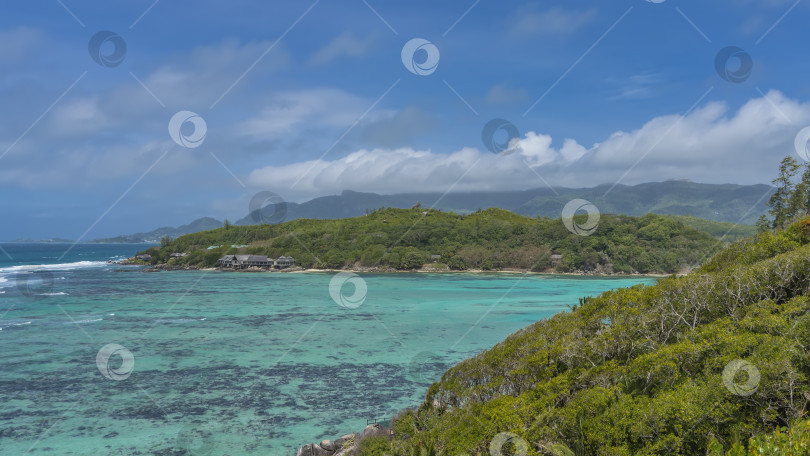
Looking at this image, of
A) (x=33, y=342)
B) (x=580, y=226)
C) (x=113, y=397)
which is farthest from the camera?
(x=580, y=226)

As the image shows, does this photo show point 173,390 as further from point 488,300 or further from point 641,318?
point 488,300

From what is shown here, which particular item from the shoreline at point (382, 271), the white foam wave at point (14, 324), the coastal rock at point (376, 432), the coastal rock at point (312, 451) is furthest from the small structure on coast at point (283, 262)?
the coastal rock at point (376, 432)

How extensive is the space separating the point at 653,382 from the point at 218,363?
67.2 ft

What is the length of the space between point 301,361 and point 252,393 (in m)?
5.56

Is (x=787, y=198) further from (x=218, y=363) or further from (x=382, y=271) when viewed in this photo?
(x=382, y=271)

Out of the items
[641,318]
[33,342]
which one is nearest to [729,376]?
[641,318]

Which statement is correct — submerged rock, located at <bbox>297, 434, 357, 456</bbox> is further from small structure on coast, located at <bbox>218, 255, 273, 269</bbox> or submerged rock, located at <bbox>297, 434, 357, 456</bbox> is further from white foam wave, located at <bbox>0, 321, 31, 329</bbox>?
small structure on coast, located at <bbox>218, 255, 273, 269</bbox>

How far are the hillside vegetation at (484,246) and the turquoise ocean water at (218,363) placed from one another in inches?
1723

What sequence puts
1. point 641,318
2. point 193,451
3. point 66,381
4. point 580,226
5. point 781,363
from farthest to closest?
point 580,226
point 66,381
point 193,451
point 641,318
point 781,363

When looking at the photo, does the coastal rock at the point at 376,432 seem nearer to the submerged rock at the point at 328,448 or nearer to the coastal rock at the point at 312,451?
the submerged rock at the point at 328,448

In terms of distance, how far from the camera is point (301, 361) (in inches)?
976

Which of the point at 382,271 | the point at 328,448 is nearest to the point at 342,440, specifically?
the point at 328,448

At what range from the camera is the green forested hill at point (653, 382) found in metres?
8.50

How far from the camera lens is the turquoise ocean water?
15.4m
